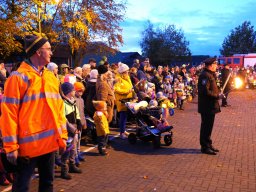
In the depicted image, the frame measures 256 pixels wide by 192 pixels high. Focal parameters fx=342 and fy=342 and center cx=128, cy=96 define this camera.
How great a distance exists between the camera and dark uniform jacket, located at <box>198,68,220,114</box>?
7.55m

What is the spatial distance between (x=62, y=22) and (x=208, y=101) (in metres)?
15.7

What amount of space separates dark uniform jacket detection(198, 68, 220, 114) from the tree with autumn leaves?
8799mm

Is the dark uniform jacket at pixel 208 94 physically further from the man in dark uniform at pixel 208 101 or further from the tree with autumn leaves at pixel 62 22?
the tree with autumn leaves at pixel 62 22

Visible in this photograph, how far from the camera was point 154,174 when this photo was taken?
20.1 ft

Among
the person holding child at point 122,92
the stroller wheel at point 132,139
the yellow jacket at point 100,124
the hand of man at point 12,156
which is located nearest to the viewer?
the hand of man at point 12,156

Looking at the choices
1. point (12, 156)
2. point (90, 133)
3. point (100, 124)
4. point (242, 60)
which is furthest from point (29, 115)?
point (242, 60)

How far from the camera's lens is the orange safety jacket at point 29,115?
3.26 meters

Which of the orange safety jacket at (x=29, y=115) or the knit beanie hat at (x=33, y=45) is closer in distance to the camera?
the orange safety jacket at (x=29, y=115)

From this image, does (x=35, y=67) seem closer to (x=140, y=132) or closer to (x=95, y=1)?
(x=140, y=132)

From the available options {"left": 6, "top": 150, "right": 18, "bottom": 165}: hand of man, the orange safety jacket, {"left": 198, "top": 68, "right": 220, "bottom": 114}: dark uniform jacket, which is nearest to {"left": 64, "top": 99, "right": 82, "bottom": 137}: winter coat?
the orange safety jacket

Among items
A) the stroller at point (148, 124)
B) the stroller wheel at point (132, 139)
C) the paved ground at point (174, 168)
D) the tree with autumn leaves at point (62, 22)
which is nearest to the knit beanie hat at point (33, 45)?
the paved ground at point (174, 168)

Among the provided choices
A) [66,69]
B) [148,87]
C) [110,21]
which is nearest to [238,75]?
[110,21]

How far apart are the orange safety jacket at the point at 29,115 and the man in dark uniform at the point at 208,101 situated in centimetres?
471

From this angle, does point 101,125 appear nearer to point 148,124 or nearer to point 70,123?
point 70,123
